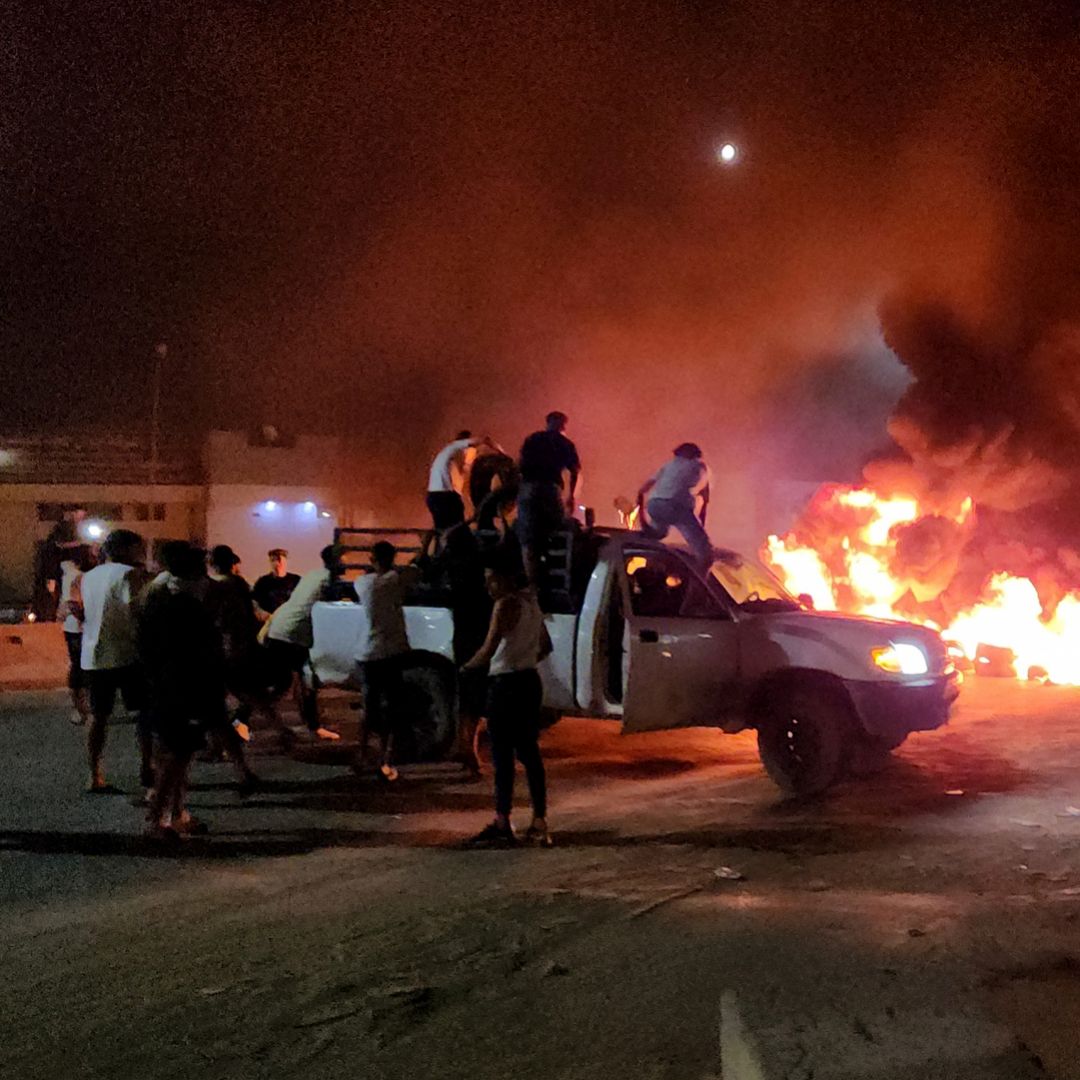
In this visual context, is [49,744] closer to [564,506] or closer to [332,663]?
[332,663]

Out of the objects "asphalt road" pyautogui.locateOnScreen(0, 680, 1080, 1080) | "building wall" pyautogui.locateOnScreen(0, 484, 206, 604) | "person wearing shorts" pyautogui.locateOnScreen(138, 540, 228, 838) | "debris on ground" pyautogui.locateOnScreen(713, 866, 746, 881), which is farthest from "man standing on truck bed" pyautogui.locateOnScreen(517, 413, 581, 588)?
"building wall" pyautogui.locateOnScreen(0, 484, 206, 604)

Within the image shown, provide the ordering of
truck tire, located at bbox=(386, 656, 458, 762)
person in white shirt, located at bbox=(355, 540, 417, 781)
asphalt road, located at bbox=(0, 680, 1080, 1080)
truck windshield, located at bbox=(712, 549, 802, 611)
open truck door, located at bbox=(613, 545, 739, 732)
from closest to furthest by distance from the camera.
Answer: asphalt road, located at bbox=(0, 680, 1080, 1080) < open truck door, located at bbox=(613, 545, 739, 732) < truck windshield, located at bbox=(712, 549, 802, 611) < person in white shirt, located at bbox=(355, 540, 417, 781) < truck tire, located at bbox=(386, 656, 458, 762)

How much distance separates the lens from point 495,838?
6.91 metres

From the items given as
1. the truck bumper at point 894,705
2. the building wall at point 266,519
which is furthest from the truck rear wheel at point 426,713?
the building wall at point 266,519

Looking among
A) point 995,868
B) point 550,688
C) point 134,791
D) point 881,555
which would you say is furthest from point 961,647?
point 134,791

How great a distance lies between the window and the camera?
331 inches

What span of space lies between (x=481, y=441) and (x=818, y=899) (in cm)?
580

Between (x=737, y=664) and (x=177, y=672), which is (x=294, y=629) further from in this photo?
(x=737, y=664)

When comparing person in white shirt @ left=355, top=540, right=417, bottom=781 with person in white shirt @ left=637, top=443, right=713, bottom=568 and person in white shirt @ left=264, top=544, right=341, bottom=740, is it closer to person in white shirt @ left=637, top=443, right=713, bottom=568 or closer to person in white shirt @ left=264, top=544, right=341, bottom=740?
person in white shirt @ left=264, top=544, right=341, bottom=740

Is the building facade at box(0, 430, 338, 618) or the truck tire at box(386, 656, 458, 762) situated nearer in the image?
the truck tire at box(386, 656, 458, 762)

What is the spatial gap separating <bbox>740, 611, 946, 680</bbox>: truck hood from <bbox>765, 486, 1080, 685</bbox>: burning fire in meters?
7.85

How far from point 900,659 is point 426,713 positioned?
3738 millimetres

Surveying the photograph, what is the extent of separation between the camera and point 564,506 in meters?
9.30

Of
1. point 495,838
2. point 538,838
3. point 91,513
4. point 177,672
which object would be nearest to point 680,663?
point 538,838
